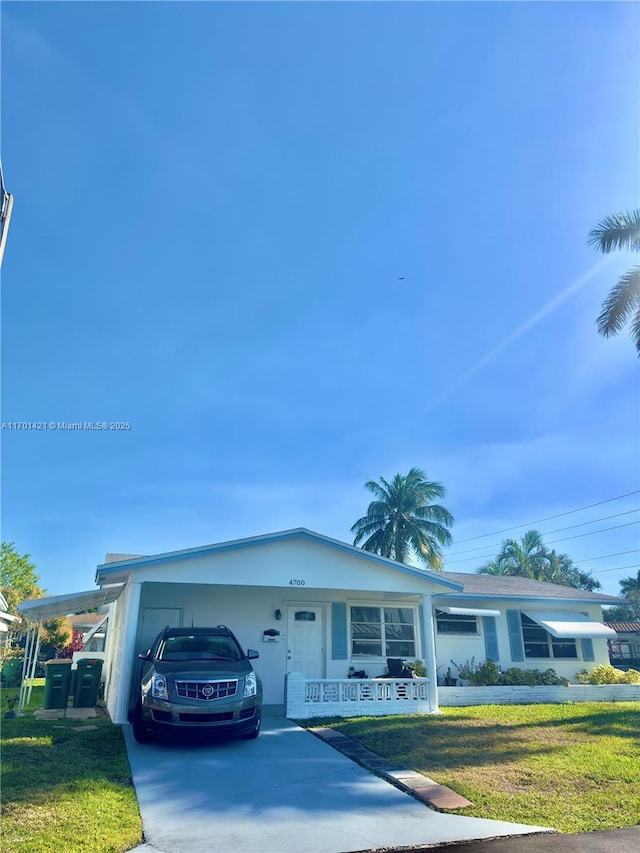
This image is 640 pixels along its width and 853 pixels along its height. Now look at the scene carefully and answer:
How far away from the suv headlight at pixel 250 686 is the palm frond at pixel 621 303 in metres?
14.5

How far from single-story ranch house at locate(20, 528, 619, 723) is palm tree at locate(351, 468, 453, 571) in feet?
33.4

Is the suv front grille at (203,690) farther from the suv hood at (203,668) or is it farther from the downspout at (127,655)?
the downspout at (127,655)

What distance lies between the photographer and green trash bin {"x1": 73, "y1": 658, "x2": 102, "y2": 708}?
46.5 ft

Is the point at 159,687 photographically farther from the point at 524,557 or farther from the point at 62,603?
the point at 524,557

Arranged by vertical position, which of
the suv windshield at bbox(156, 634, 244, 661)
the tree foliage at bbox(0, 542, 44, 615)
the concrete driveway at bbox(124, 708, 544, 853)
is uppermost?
the tree foliage at bbox(0, 542, 44, 615)

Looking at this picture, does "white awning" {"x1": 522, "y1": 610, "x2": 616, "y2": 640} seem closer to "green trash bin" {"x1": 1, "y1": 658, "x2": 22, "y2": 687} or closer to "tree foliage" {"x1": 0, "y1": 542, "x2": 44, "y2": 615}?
"green trash bin" {"x1": 1, "y1": 658, "x2": 22, "y2": 687}

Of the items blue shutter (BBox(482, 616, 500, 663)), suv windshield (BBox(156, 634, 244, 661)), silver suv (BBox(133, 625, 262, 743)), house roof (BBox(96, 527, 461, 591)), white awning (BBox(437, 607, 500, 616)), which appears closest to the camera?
silver suv (BBox(133, 625, 262, 743))

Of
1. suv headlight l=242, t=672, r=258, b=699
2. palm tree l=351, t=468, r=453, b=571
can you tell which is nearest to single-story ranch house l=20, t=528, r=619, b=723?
suv headlight l=242, t=672, r=258, b=699

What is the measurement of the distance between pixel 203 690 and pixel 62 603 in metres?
6.46

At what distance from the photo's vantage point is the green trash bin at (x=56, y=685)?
13547 millimetres

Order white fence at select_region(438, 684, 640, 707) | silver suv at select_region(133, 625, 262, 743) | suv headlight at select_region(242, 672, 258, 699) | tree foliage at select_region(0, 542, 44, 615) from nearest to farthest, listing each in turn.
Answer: silver suv at select_region(133, 625, 262, 743) < suv headlight at select_region(242, 672, 258, 699) < white fence at select_region(438, 684, 640, 707) < tree foliage at select_region(0, 542, 44, 615)

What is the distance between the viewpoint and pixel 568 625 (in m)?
18.4

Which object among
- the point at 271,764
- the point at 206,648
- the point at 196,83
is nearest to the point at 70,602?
the point at 206,648

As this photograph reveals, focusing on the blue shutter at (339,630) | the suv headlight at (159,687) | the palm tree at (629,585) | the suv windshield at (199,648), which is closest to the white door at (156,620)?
the suv windshield at (199,648)
